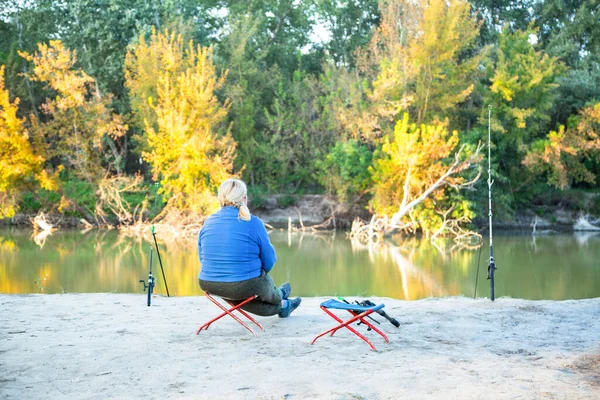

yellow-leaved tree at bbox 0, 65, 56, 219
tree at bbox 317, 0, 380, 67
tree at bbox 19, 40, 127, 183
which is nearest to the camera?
yellow-leaved tree at bbox 0, 65, 56, 219

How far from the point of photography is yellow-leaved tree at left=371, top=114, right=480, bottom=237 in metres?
20.9

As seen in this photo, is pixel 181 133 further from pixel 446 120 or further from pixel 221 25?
pixel 221 25

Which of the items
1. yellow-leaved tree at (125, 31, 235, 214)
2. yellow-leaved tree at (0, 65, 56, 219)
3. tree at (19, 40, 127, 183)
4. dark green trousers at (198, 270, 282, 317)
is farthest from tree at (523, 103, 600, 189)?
dark green trousers at (198, 270, 282, 317)

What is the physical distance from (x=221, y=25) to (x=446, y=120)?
12.9 m

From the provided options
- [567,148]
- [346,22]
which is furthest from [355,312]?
[346,22]

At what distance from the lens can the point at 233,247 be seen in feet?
17.2

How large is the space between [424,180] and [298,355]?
1704 cm

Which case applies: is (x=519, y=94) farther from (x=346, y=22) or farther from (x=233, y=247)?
(x=233, y=247)

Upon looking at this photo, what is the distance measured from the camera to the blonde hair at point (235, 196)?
5234 mm

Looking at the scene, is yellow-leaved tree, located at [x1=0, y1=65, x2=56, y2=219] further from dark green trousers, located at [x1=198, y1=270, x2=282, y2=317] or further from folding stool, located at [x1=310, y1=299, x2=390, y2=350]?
folding stool, located at [x1=310, y1=299, x2=390, y2=350]

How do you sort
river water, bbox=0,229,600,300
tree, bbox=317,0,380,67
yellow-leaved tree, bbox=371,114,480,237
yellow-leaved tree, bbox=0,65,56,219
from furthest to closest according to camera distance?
tree, bbox=317,0,380,67 < yellow-leaved tree, bbox=0,65,56,219 < yellow-leaved tree, bbox=371,114,480,237 < river water, bbox=0,229,600,300

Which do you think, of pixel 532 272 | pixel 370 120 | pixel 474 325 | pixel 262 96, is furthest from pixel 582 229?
pixel 474 325

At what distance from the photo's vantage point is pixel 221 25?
101 feet

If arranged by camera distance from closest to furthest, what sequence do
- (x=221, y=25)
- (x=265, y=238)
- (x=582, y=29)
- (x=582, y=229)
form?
(x=265, y=238) < (x=582, y=229) < (x=582, y=29) < (x=221, y=25)
